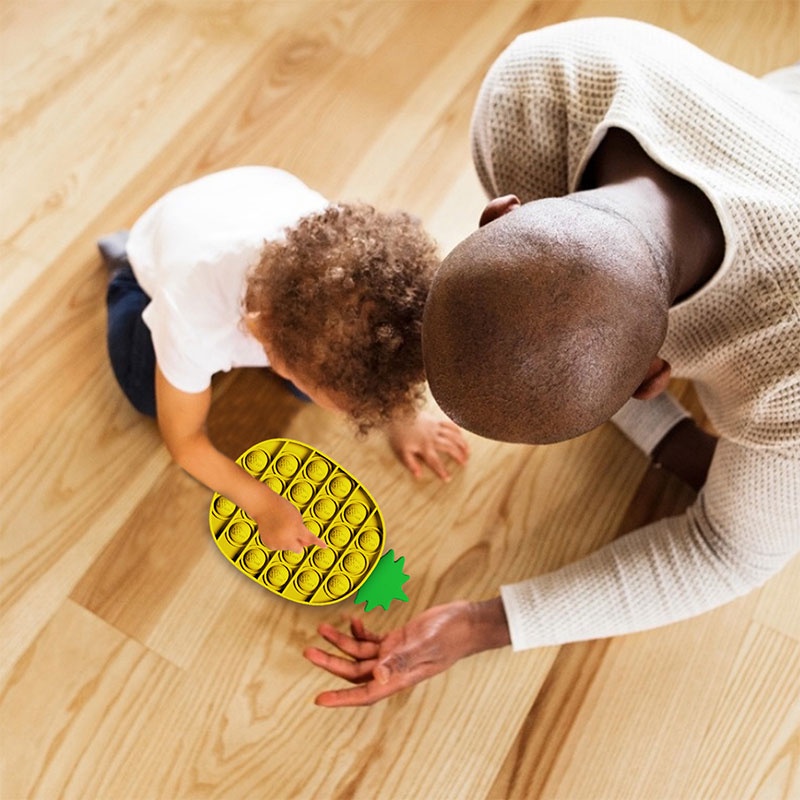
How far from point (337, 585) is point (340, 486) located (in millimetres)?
68

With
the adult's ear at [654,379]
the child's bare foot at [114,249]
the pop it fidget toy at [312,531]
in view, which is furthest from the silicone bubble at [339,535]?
the child's bare foot at [114,249]

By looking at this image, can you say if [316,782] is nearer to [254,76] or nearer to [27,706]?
[27,706]

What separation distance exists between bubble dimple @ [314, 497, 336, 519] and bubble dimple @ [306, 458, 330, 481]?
0.02m

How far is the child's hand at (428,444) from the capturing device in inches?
26.5

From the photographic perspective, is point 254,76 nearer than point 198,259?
No

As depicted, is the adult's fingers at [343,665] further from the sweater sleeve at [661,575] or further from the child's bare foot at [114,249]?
the child's bare foot at [114,249]

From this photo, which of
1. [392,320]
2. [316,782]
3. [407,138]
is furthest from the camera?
[407,138]

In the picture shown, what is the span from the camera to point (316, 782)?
61cm

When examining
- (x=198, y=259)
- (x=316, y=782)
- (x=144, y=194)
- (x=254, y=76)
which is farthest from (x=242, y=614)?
(x=254, y=76)

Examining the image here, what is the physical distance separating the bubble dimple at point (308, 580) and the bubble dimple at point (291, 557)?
0.04 ft

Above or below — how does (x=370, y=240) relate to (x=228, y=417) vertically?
above

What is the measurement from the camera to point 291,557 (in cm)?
55

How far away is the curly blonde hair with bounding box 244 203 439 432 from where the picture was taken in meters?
0.47

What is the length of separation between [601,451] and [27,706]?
47 cm
